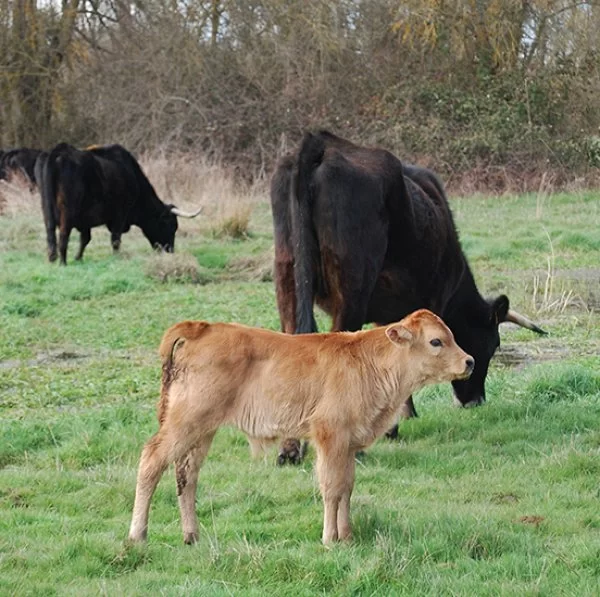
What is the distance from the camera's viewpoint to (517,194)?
27438mm

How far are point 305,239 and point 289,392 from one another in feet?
7.14

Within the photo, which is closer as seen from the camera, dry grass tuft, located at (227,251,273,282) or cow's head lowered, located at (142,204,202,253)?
dry grass tuft, located at (227,251,273,282)

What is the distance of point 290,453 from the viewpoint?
23.9 feet

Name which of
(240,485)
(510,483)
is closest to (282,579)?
(240,485)

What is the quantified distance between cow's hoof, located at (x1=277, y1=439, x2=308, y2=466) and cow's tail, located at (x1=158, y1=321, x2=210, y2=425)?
1.67 m

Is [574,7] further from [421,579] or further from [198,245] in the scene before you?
[421,579]

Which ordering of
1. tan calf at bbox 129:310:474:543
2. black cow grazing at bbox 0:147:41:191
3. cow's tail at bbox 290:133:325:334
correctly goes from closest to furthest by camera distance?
1. tan calf at bbox 129:310:474:543
2. cow's tail at bbox 290:133:325:334
3. black cow grazing at bbox 0:147:41:191

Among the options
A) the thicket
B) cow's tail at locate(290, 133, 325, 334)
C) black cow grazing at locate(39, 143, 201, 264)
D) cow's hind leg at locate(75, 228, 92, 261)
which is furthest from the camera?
the thicket

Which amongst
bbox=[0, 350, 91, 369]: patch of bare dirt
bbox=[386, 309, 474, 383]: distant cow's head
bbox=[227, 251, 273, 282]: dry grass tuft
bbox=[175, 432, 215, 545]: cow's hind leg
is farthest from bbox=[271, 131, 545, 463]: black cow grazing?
bbox=[227, 251, 273, 282]: dry grass tuft

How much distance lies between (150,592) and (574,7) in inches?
1146

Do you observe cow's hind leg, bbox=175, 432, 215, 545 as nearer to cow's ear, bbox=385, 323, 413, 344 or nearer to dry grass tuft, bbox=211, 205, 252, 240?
cow's ear, bbox=385, 323, 413, 344

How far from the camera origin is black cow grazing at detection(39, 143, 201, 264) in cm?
1833

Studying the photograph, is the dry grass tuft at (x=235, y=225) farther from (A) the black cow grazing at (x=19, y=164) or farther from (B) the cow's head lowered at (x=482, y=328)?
(B) the cow's head lowered at (x=482, y=328)

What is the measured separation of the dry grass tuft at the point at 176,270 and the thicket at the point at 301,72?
46.2 ft
